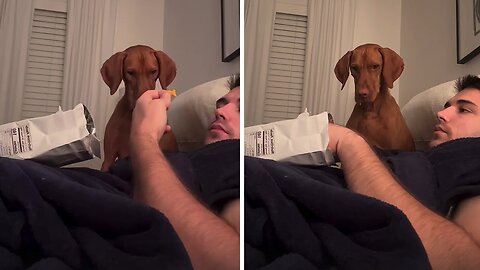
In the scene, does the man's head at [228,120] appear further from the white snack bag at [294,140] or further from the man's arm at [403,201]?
the man's arm at [403,201]

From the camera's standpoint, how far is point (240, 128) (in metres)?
1.22

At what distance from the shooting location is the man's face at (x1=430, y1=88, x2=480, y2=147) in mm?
1211

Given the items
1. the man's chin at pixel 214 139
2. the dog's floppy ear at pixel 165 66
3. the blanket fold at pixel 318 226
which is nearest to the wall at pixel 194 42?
the dog's floppy ear at pixel 165 66

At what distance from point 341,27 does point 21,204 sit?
0.70 m

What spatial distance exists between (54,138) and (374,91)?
64 centimetres

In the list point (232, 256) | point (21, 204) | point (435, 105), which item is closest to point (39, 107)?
point (21, 204)

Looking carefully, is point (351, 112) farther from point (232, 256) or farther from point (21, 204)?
point (21, 204)

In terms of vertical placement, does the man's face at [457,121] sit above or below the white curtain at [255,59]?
below

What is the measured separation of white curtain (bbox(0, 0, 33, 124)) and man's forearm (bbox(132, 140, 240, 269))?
0.81ft

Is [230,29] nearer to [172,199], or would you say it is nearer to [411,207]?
[172,199]

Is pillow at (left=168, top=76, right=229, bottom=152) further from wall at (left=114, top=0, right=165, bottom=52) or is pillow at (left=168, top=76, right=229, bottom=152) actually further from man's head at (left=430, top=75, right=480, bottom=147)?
man's head at (left=430, top=75, right=480, bottom=147)

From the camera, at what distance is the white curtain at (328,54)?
1221mm

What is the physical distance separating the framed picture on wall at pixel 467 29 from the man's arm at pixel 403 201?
276 millimetres

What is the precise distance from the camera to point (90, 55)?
1198mm
